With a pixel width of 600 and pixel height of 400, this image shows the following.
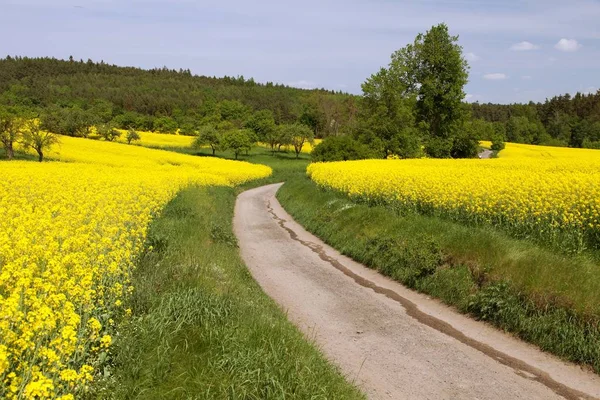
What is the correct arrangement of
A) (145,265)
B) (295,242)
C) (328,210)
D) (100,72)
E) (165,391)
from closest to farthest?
1. (165,391)
2. (145,265)
3. (295,242)
4. (328,210)
5. (100,72)

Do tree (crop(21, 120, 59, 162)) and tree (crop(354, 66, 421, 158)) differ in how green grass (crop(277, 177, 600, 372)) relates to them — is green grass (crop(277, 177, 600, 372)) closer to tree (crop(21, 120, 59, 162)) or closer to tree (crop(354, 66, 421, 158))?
tree (crop(354, 66, 421, 158))

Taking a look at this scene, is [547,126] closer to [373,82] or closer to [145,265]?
[373,82]

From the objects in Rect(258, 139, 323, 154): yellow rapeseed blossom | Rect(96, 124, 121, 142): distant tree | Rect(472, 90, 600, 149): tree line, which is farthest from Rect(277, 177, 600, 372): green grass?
Rect(472, 90, 600, 149): tree line

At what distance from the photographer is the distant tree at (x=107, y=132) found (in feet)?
235

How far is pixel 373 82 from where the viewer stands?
148 feet

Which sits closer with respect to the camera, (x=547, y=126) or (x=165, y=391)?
(x=165, y=391)

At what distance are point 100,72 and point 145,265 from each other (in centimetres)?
20076

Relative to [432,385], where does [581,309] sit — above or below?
above

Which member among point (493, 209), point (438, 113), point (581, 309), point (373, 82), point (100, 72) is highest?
point (100, 72)

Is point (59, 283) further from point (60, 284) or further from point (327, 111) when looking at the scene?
point (327, 111)

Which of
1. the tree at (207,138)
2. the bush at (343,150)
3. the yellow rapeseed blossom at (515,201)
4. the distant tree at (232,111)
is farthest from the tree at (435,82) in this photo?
the distant tree at (232,111)

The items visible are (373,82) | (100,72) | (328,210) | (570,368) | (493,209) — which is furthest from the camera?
(100,72)

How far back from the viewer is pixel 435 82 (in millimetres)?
44094

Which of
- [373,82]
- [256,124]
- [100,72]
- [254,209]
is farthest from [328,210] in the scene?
[100,72]
